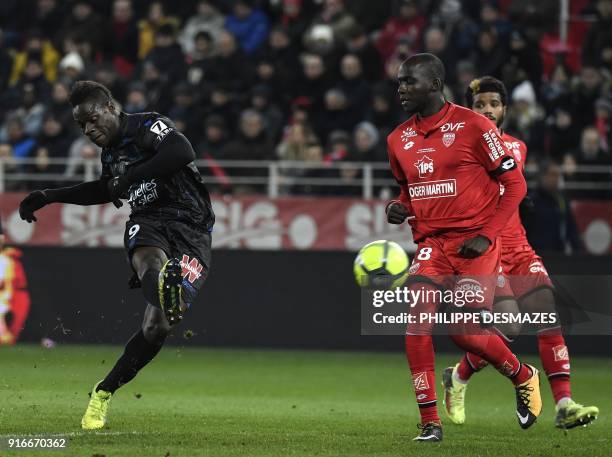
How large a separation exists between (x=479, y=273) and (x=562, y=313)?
5.78 m

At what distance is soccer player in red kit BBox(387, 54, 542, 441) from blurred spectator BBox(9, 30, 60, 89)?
12.4 meters

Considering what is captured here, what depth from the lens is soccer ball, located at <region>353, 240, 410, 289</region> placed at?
9266 millimetres

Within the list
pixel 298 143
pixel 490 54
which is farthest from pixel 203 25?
pixel 490 54

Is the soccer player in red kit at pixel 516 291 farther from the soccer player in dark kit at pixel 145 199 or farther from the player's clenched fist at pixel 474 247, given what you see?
the soccer player in dark kit at pixel 145 199

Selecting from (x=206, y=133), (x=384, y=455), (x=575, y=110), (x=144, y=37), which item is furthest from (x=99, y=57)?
(x=384, y=455)

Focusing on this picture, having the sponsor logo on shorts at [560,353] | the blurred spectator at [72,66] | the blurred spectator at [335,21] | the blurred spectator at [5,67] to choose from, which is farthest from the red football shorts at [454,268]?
the blurred spectator at [5,67]

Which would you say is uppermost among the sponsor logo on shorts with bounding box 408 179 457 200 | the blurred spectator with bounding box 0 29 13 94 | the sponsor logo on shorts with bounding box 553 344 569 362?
the blurred spectator with bounding box 0 29 13 94

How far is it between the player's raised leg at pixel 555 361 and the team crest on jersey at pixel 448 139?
1.52 m

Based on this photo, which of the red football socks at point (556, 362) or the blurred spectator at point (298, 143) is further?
the blurred spectator at point (298, 143)

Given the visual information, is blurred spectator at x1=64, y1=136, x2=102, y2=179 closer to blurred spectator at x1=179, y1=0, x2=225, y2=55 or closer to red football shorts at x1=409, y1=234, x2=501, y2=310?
blurred spectator at x1=179, y1=0, x2=225, y2=55

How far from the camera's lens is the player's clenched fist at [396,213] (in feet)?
27.6

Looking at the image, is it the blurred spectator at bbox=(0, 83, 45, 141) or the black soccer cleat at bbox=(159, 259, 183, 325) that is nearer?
the black soccer cleat at bbox=(159, 259, 183, 325)

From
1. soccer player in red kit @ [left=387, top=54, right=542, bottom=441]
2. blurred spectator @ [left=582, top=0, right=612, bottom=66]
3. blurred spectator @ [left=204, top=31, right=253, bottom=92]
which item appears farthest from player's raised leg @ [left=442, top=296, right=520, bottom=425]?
blurred spectator @ [left=204, top=31, right=253, bottom=92]

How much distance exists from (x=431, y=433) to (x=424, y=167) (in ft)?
5.54
